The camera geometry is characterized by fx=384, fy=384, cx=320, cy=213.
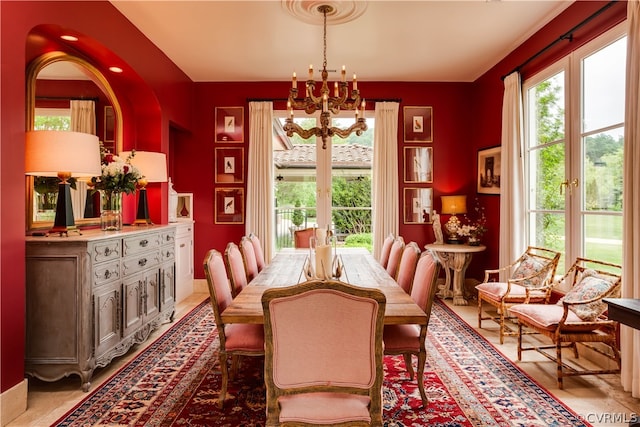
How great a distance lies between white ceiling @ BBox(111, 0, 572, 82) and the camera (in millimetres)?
Answer: 3619

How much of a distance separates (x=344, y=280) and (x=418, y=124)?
379 cm

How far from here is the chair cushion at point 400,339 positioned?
2428mm

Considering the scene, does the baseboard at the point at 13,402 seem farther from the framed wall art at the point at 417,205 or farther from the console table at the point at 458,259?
the framed wall art at the point at 417,205

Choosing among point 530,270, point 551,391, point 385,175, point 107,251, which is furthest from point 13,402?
point 385,175

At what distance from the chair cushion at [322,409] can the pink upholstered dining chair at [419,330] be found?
0.79 m

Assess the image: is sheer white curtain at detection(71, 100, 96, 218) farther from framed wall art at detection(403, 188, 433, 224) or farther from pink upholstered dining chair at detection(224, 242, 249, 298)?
framed wall art at detection(403, 188, 433, 224)

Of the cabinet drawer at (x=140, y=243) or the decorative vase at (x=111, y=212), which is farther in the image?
the decorative vase at (x=111, y=212)

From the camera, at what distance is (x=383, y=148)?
5.73 metres

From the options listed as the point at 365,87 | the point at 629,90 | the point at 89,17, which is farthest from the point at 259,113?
the point at 629,90

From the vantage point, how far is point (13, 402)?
2365 mm

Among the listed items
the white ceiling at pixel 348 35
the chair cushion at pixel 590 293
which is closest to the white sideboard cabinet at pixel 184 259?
the white ceiling at pixel 348 35

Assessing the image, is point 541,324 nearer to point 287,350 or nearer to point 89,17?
point 287,350

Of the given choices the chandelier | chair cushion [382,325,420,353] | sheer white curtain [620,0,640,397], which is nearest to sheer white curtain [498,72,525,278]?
sheer white curtain [620,0,640,397]

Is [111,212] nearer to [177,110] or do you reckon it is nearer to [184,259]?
[184,259]
